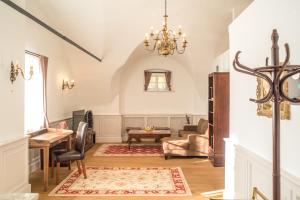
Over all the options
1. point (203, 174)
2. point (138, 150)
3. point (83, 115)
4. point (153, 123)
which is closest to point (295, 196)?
point (203, 174)

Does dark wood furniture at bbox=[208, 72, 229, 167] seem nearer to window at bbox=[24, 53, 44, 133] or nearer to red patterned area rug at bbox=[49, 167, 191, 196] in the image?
red patterned area rug at bbox=[49, 167, 191, 196]

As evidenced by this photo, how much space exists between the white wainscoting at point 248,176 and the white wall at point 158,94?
5707 millimetres

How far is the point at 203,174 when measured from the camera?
5.38m

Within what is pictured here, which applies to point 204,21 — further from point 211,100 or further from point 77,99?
point 77,99

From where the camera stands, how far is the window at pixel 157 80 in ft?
31.2

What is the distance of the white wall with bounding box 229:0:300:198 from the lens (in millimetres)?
2127

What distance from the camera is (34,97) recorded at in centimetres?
582

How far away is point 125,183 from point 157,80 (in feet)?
17.5

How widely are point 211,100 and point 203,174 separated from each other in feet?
5.77

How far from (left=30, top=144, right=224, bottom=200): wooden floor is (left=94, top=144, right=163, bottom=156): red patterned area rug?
36 centimetres

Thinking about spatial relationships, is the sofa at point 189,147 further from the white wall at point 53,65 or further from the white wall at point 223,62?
the white wall at point 53,65

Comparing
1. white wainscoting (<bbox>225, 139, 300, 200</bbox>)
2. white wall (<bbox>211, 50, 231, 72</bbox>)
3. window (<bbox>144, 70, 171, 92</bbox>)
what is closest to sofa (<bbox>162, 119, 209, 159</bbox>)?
white wall (<bbox>211, 50, 231, 72</bbox>)

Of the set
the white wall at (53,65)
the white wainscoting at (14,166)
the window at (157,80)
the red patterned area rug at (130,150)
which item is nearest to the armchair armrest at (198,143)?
the red patterned area rug at (130,150)

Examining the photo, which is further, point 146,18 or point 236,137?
point 146,18
